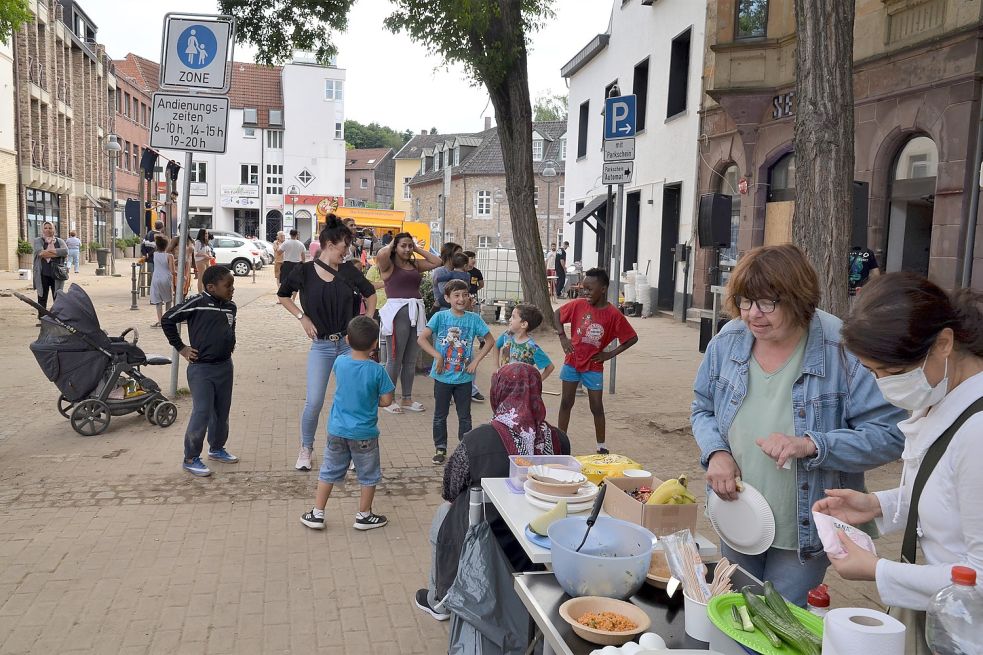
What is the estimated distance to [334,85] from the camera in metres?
58.9

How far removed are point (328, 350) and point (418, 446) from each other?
1450 mm

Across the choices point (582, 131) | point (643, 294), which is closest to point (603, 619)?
point (643, 294)

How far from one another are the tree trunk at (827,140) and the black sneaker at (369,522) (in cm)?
403

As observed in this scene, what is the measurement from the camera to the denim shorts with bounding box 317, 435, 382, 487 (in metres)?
5.17

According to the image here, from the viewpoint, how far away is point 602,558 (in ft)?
7.96

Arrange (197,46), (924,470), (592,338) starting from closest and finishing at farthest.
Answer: (924,470)
(592,338)
(197,46)

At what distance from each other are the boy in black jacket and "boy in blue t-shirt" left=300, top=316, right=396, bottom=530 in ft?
5.00

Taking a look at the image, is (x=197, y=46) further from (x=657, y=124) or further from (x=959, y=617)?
(x=657, y=124)

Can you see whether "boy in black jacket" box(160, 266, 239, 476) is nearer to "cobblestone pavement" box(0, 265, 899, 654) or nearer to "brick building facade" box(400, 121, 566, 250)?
"cobblestone pavement" box(0, 265, 899, 654)

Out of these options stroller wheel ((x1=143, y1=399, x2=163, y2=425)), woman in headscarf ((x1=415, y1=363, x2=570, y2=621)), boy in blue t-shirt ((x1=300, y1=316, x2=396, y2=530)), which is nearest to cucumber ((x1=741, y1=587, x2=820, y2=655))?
woman in headscarf ((x1=415, y1=363, x2=570, y2=621))

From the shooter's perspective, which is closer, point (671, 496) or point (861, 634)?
point (861, 634)

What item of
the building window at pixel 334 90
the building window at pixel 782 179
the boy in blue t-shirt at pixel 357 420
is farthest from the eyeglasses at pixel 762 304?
the building window at pixel 334 90

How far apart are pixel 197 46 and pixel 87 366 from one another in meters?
3.42

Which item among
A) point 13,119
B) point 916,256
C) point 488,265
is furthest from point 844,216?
point 13,119
